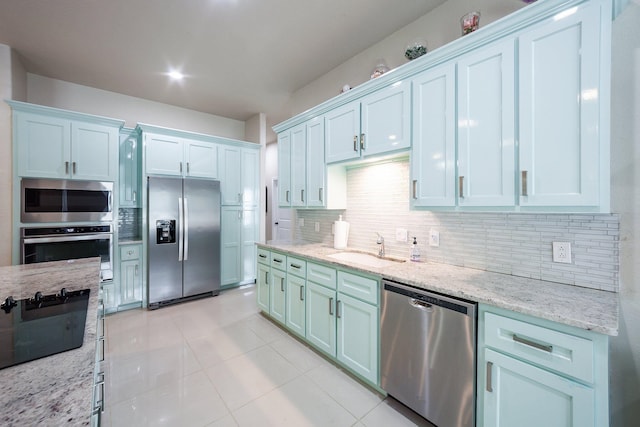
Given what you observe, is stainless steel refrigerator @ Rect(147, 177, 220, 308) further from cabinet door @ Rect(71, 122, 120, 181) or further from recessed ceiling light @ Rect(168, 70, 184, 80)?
recessed ceiling light @ Rect(168, 70, 184, 80)

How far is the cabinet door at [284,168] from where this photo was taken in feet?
10.5

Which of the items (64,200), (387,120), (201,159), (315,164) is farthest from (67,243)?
(387,120)

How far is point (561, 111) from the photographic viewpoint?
130 cm

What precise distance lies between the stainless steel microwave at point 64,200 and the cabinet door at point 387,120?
314 centimetres

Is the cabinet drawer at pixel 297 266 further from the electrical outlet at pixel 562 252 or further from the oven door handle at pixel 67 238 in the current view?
the oven door handle at pixel 67 238

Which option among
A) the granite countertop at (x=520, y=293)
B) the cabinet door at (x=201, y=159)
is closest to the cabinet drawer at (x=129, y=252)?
the cabinet door at (x=201, y=159)

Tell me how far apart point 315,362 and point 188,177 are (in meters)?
3.00

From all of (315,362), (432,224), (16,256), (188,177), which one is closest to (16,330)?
(315,362)

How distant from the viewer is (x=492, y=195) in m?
1.53

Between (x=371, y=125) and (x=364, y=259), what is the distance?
3.92 ft

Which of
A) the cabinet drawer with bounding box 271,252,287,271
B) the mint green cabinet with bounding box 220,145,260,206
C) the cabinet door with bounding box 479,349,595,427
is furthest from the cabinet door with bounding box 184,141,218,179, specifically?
the cabinet door with bounding box 479,349,595,427

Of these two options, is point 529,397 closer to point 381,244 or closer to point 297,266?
point 381,244

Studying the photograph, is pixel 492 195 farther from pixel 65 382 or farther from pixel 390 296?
pixel 65 382

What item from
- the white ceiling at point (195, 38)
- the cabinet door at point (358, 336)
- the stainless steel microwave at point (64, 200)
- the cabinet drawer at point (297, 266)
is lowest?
the cabinet door at point (358, 336)
